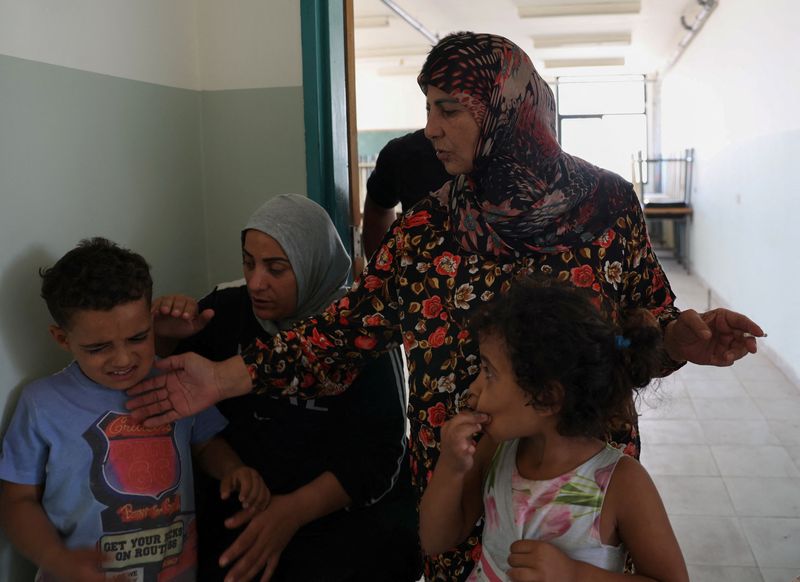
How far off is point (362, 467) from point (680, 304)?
6.41m

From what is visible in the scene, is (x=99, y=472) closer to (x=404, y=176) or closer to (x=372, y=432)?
(x=372, y=432)

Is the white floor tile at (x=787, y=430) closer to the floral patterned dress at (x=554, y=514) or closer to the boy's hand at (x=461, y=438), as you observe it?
the floral patterned dress at (x=554, y=514)

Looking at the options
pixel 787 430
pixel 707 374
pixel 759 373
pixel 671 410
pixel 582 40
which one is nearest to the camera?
pixel 787 430

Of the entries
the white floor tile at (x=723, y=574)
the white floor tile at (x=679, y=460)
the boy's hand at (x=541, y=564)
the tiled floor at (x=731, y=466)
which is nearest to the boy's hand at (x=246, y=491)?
the boy's hand at (x=541, y=564)

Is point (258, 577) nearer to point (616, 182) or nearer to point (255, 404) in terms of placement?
point (255, 404)

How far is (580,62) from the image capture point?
43.0ft

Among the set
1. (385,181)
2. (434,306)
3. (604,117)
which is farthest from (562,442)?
(604,117)

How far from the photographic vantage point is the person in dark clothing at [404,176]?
2477mm

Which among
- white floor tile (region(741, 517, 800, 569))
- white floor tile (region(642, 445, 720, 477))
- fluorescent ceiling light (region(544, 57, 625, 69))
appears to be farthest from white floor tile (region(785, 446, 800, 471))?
fluorescent ceiling light (region(544, 57, 625, 69))

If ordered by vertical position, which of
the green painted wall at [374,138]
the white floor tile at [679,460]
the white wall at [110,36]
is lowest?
the white floor tile at [679,460]

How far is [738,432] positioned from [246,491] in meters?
3.34

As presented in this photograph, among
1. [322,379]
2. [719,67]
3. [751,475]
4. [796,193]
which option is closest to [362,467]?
[322,379]

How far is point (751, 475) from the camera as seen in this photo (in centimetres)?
363

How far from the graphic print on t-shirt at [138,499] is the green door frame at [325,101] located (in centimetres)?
95
